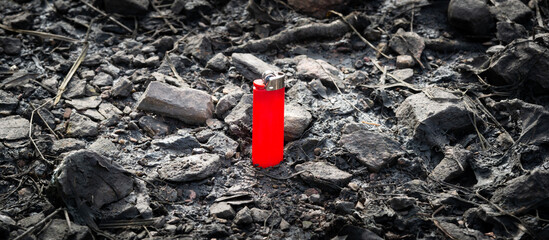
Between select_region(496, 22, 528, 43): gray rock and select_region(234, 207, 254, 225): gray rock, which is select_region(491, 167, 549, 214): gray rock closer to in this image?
select_region(234, 207, 254, 225): gray rock

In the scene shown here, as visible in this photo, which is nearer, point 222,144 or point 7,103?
point 222,144

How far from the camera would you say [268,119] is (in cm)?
289

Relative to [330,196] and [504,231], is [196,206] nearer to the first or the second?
[330,196]

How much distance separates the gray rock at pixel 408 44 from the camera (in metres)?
4.05

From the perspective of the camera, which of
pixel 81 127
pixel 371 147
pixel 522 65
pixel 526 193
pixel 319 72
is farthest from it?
pixel 319 72

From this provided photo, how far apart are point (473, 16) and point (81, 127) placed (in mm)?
3366

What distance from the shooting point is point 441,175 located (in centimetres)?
294

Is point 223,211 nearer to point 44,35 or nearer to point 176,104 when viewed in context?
point 176,104

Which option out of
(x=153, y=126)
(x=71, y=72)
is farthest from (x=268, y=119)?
(x=71, y=72)

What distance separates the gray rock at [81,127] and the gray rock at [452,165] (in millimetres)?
2348

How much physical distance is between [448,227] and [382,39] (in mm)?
2203

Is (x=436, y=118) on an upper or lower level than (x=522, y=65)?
lower

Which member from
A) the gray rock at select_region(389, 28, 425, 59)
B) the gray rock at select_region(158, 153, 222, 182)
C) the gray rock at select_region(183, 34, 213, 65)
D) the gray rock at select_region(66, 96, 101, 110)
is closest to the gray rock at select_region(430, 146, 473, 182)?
the gray rock at select_region(389, 28, 425, 59)

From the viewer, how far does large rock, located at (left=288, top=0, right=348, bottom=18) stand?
456 cm
